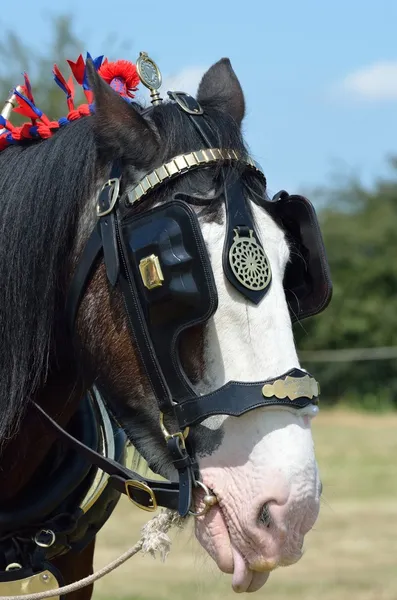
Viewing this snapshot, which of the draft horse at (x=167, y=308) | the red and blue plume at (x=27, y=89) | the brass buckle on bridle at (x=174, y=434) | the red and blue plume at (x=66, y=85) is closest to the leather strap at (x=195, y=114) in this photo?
the draft horse at (x=167, y=308)

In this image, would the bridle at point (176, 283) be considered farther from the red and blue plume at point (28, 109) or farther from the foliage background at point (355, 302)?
the foliage background at point (355, 302)

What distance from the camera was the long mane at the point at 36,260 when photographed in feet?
7.43

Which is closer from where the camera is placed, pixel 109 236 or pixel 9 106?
pixel 109 236

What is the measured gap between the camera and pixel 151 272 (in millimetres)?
2053

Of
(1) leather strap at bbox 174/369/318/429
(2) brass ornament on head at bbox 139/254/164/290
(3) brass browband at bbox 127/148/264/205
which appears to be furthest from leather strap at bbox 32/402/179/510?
(3) brass browband at bbox 127/148/264/205

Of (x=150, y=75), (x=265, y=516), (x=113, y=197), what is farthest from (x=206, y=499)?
(x=150, y=75)

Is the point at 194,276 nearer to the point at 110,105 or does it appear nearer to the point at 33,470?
the point at 110,105

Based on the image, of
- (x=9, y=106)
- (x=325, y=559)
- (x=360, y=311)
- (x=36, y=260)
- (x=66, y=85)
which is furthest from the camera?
(x=360, y=311)

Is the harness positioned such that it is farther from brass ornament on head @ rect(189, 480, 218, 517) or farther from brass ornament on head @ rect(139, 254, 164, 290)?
brass ornament on head @ rect(139, 254, 164, 290)

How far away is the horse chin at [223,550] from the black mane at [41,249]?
557mm

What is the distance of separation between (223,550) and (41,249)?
0.80m

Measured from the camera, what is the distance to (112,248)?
2.12 m

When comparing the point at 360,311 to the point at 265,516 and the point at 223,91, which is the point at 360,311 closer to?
the point at 223,91

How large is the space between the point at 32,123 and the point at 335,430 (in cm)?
1313
